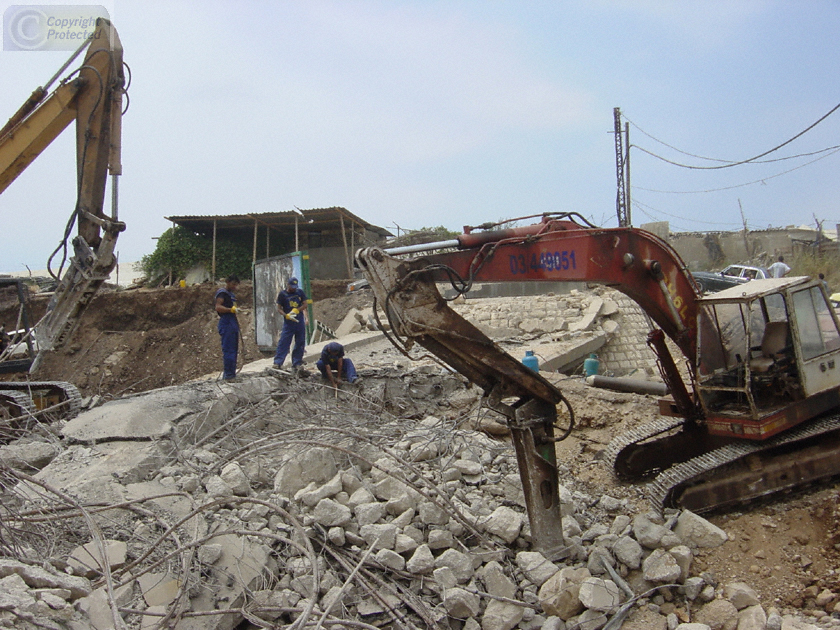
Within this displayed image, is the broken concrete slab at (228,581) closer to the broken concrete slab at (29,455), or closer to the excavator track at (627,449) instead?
the broken concrete slab at (29,455)

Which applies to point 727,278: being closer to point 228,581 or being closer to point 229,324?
point 229,324

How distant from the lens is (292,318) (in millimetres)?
8562

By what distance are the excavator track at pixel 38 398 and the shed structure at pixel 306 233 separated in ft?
44.6

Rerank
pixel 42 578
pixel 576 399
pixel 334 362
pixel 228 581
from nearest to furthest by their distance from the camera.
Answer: pixel 42 578
pixel 228 581
pixel 576 399
pixel 334 362

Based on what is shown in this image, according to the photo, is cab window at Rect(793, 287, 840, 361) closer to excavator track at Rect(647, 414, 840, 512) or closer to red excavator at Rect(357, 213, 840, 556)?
red excavator at Rect(357, 213, 840, 556)

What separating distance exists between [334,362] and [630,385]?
167 inches

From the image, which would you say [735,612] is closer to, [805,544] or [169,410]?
[805,544]

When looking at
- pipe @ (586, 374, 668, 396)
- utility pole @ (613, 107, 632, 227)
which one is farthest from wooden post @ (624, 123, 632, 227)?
Result: pipe @ (586, 374, 668, 396)

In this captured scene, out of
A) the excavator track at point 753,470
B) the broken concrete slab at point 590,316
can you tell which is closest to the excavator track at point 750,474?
the excavator track at point 753,470

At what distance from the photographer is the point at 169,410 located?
626 centimetres

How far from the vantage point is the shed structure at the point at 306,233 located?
2144 cm

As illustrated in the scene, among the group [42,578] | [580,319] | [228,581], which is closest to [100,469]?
[228,581]

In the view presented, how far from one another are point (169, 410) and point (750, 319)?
5.64m

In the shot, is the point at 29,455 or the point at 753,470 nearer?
the point at 753,470
